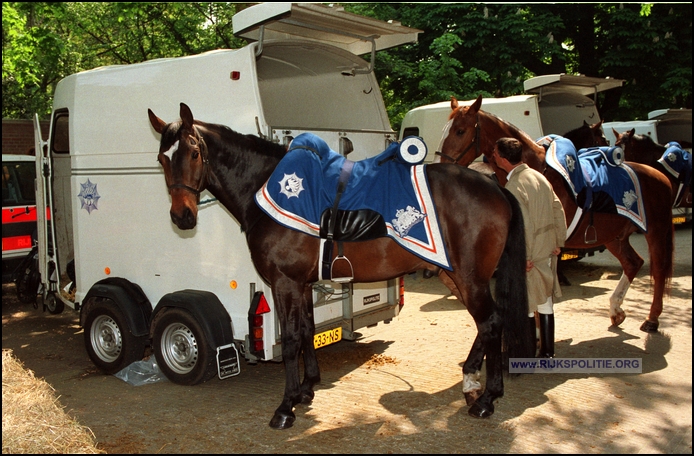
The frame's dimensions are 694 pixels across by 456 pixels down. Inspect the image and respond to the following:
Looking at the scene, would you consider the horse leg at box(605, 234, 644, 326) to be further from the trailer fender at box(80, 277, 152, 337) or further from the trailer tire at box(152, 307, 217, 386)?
the trailer fender at box(80, 277, 152, 337)

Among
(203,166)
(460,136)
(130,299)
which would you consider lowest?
(130,299)

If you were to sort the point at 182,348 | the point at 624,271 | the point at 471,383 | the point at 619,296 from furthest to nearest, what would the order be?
the point at 624,271 → the point at 619,296 → the point at 182,348 → the point at 471,383

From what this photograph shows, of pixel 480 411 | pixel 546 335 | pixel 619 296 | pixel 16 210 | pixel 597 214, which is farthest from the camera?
pixel 16 210

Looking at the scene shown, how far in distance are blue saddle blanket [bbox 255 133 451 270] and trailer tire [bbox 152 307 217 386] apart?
58.4 inches

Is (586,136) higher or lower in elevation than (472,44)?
lower

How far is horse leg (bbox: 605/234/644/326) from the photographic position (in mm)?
7012

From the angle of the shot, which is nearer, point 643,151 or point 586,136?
point 586,136

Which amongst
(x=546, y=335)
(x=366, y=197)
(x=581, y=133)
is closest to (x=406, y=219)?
(x=366, y=197)

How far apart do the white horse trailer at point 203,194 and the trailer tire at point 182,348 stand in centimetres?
1

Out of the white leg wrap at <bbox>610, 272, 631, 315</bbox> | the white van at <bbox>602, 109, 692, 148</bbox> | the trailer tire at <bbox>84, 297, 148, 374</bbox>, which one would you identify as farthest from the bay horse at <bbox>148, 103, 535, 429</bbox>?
the white van at <bbox>602, 109, 692, 148</bbox>

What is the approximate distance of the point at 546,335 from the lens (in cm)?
580

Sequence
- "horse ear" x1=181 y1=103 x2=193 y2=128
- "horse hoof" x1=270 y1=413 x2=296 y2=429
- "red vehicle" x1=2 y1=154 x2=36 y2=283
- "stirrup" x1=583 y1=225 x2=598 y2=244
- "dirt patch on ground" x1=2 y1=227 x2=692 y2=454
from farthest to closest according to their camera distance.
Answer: "red vehicle" x1=2 y1=154 x2=36 y2=283, "stirrup" x1=583 y1=225 x2=598 y2=244, "horse hoof" x1=270 y1=413 x2=296 y2=429, "horse ear" x1=181 y1=103 x2=193 y2=128, "dirt patch on ground" x1=2 y1=227 x2=692 y2=454

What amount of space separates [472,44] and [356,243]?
431 inches

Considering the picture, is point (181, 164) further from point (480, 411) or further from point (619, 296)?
point (619, 296)
